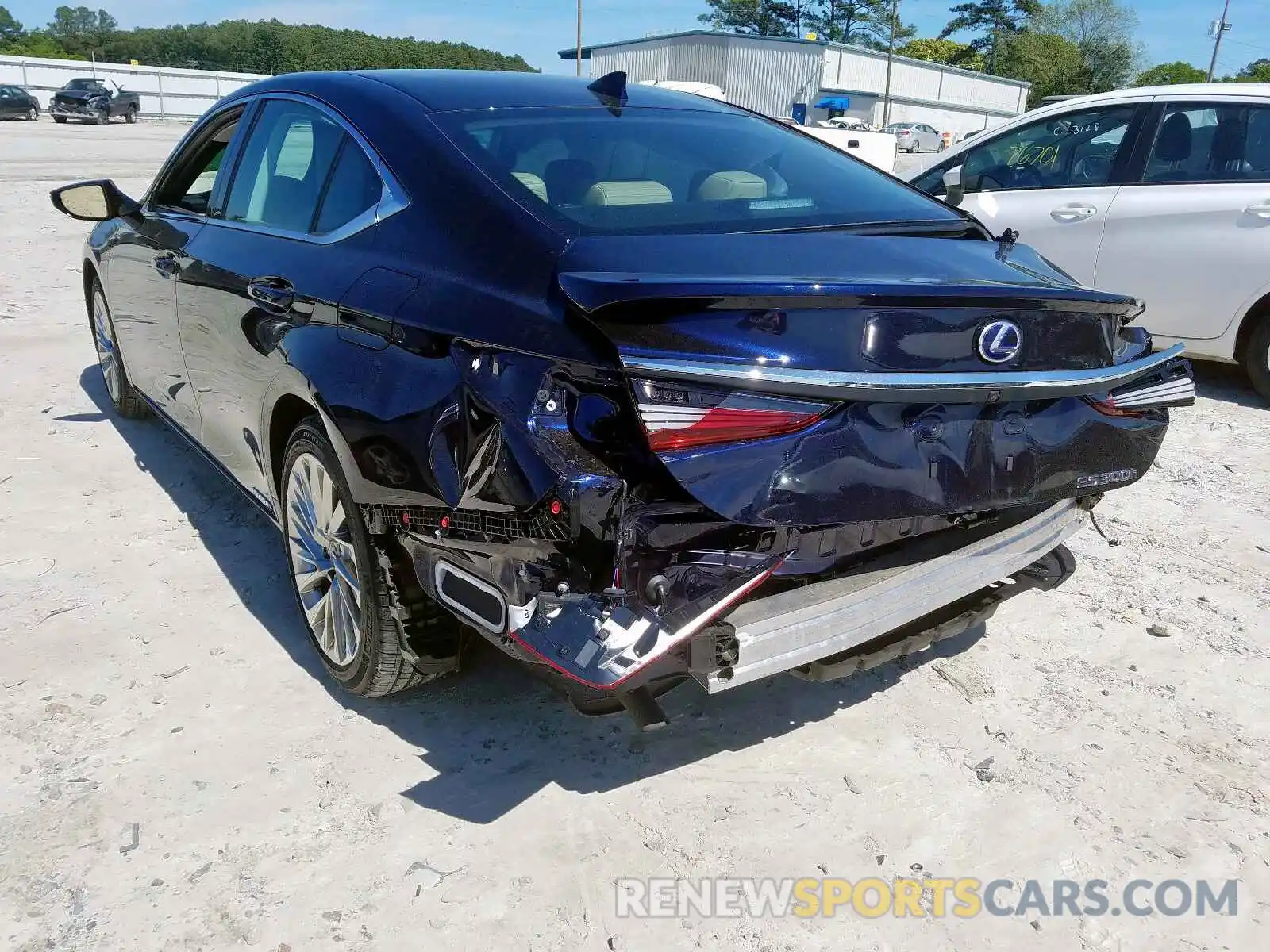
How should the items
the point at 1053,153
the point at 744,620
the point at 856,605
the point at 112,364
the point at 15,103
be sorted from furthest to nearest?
the point at 15,103 → the point at 1053,153 → the point at 112,364 → the point at 856,605 → the point at 744,620

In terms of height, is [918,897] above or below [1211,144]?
below

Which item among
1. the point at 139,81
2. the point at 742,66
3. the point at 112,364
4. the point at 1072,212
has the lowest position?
the point at 112,364

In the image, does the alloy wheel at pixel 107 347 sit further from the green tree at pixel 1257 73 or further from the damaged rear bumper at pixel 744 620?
→ the green tree at pixel 1257 73

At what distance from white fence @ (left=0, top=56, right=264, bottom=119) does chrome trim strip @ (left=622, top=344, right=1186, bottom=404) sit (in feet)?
163

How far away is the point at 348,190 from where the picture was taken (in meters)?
2.67

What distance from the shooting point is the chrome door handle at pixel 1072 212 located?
588 cm

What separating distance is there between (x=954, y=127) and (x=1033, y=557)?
69.4 m

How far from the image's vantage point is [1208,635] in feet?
10.7

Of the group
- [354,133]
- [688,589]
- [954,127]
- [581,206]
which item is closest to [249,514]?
[354,133]

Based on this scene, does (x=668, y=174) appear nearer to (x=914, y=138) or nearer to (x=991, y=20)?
(x=914, y=138)

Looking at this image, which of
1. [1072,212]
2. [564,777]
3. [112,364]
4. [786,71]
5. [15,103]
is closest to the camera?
[564,777]

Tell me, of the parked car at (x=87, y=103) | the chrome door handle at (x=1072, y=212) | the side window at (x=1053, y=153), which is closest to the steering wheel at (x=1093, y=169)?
the side window at (x=1053, y=153)

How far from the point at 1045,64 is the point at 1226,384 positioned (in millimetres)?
85051

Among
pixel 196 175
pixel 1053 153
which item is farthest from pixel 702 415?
pixel 1053 153
